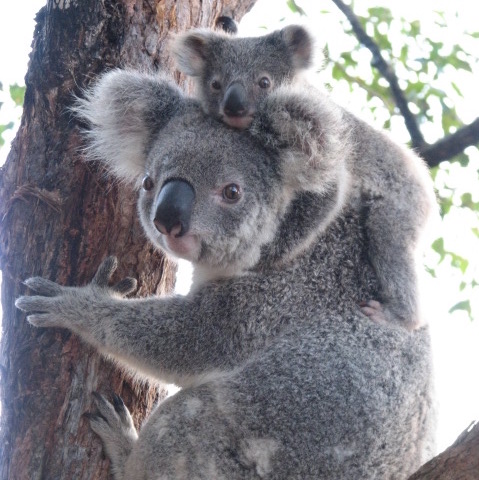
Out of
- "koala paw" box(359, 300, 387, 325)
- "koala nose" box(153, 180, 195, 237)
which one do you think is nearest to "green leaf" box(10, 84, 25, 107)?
"koala nose" box(153, 180, 195, 237)

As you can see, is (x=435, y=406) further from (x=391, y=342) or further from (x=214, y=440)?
(x=214, y=440)

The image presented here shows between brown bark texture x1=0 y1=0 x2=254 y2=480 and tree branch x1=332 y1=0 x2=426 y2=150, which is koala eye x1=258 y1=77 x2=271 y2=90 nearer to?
tree branch x1=332 y1=0 x2=426 y2=150

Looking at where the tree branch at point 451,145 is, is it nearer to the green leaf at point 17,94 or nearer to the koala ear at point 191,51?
the koala ear at point 191,51

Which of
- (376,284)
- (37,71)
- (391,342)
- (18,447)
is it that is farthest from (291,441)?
(37,71)

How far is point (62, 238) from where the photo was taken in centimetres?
334

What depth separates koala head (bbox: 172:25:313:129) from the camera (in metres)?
4.06

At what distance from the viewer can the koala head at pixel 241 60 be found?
4.06 m

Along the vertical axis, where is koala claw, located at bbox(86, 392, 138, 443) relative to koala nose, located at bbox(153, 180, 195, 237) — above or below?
below

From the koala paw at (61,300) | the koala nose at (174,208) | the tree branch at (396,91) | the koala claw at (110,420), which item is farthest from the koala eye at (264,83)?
the koala claw at (110,420)

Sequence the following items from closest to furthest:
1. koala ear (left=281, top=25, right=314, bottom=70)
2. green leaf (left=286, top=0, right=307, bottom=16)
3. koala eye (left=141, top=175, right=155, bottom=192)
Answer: koala eye (left=141, top=175, right=155, bottom=192), koala ear (left=281, top=25, right=314, bottom=70), green leaf (left=286, top=0, right=307, bottom=16)

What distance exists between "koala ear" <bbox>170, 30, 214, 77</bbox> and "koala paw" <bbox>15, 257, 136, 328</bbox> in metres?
1.27

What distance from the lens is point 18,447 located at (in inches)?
123

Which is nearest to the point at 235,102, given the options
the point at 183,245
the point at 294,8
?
the point at 183,245

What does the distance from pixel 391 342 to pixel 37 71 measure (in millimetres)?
2053
